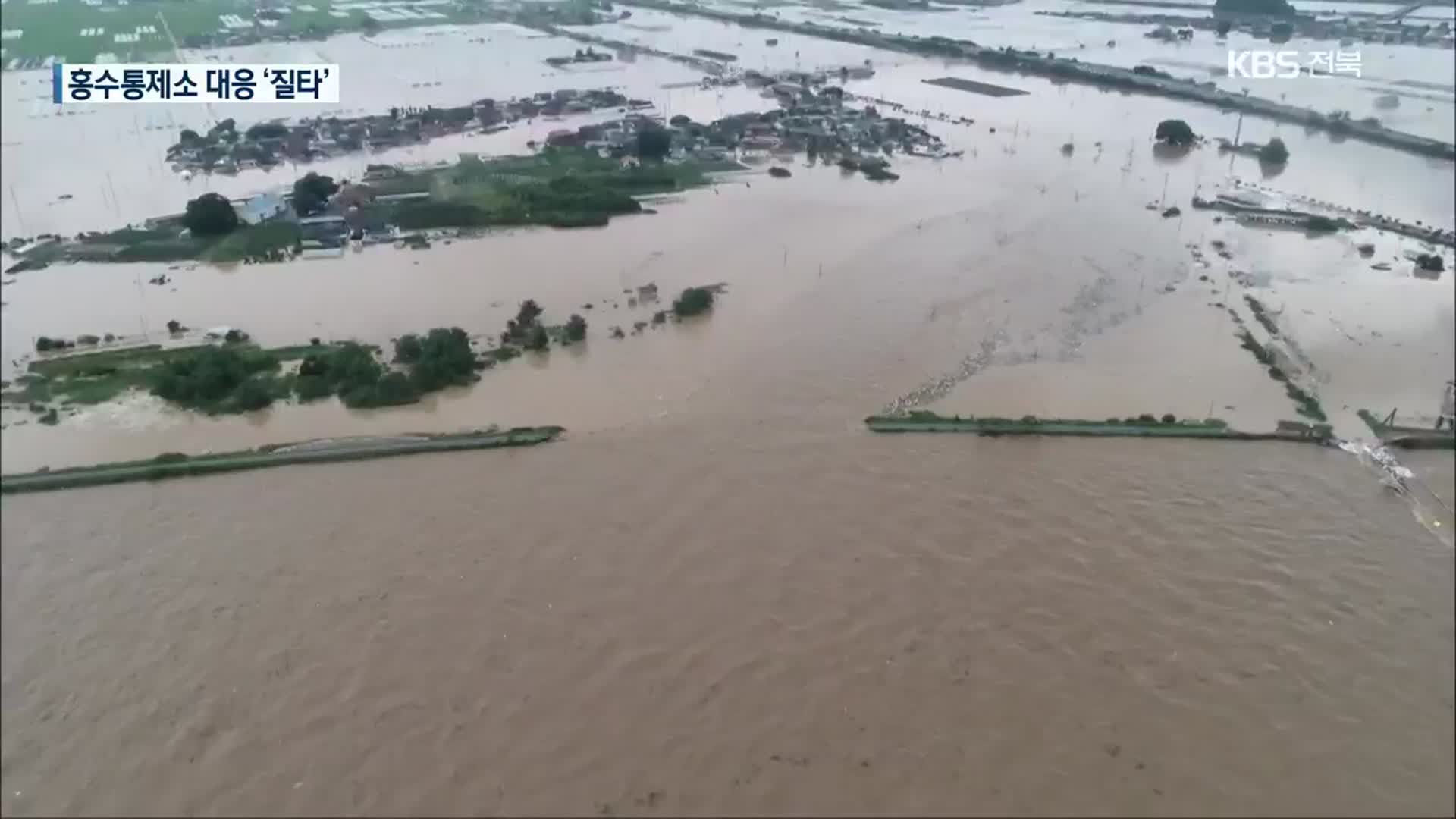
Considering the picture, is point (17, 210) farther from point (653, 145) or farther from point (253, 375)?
point (653, 145)

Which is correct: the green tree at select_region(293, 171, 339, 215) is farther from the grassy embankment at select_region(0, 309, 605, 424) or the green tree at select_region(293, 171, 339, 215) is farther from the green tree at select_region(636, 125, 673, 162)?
the green tree at select_region(636, 125, 673, 162)

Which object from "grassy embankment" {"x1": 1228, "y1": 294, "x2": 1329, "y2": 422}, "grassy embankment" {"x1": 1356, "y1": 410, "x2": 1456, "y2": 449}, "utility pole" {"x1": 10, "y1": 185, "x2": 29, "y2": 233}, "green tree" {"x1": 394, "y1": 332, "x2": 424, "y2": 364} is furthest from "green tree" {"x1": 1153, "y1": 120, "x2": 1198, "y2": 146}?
"utility pole" {"x1": 10, "y1": 185, "x2": 29, "y2": 233}

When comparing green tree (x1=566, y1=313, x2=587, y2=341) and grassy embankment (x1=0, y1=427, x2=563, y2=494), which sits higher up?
green tree (x1=566, y1=313, x2=587, y2=341)

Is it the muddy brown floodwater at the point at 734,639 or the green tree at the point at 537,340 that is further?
Result: the green tree at the point at 537,340

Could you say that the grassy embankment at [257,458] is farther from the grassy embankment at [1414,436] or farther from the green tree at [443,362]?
the grassy embankment at [1414,436]

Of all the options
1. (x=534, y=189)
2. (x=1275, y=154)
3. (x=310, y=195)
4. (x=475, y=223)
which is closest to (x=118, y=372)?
(x=310, y=195)

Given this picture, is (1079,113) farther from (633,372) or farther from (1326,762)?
(1326,762)

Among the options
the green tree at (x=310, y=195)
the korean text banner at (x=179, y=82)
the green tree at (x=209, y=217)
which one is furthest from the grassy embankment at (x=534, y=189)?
the korean text banner at (x=179, y=82)
